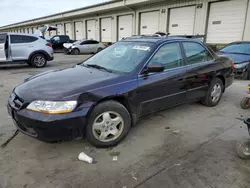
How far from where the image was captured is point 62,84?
2.63m

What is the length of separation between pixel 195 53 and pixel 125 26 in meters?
16.9

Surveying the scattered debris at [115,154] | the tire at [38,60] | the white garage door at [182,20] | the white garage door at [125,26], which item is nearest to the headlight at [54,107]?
the scattered debris at [115,154]

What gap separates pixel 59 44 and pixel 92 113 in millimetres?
19608

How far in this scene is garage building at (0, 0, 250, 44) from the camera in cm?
1195

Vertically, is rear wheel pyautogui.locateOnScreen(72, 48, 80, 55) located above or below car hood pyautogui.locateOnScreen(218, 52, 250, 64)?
below

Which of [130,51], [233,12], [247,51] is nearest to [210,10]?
[233,12]

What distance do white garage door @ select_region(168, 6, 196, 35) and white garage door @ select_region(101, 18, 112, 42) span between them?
8201 mm

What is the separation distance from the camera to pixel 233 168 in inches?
94.3

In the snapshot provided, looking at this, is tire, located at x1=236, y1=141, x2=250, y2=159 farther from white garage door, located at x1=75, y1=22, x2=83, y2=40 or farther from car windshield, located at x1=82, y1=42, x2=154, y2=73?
white garage door, located at x1=75, y1=22, x2=83, y2=40

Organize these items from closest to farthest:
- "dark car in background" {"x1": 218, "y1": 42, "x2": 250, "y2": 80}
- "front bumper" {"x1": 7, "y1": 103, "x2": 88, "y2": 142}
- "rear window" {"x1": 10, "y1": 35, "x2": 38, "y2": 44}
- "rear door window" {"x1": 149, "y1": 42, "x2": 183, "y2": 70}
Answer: "front bumper" {"x1": 7, "y1": 103, "x2": 88, "y2": 142}, "rear door window" {"x1": 149, "y1": 42, "x2": 183, "y2": 70}, "dark car in background" {"x1": 218, "y1": 42, "x2": 250, "y2": 80}, "rear window" {"x1": 10, "y1": 35, "x2": 38, "y2": 44}

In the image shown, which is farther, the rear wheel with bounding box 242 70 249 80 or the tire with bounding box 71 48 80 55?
the tire with bounding box 71 48 80 55

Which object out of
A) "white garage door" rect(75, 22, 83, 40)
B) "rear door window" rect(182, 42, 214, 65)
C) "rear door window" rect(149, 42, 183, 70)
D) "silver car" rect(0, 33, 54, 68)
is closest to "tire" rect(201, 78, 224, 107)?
"rear door window" rect(182, 42, 214, 65)

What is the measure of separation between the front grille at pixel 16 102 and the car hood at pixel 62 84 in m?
0.05

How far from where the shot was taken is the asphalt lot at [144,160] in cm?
216
